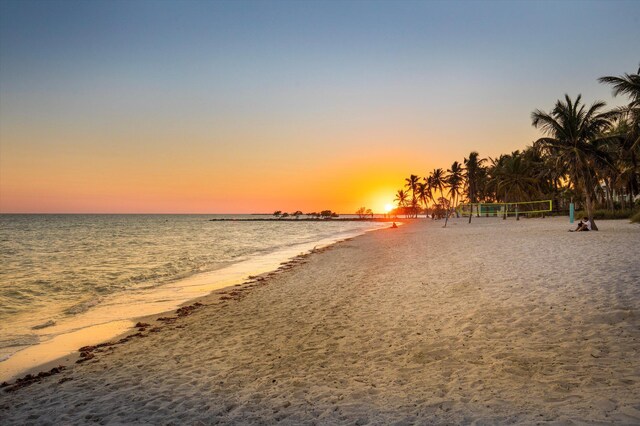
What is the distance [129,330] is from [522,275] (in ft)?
33.0

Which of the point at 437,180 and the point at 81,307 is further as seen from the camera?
the point at 437,180

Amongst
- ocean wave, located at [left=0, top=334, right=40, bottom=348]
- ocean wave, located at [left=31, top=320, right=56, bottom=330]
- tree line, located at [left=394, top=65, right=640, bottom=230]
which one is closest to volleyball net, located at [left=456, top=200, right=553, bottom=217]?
tree line, located at [left=394, top=65, right=640, bottom=230]

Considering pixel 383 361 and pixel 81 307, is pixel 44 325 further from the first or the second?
pixel 383 361

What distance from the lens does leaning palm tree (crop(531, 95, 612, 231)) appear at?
82.0 feet

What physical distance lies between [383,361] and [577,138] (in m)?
25.8

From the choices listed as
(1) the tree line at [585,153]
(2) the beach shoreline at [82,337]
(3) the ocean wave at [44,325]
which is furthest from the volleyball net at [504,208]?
(3) the ocean wave at [44,325]

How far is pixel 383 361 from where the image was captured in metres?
5.88

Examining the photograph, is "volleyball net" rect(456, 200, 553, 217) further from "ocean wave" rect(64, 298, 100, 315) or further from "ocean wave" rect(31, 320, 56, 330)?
"ocean wave" rect(31, 320, 56, 330)

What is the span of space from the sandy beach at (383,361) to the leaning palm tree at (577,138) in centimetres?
1698

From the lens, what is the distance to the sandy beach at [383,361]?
4.42 metres

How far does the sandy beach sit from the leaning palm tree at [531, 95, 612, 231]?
17.0 metres

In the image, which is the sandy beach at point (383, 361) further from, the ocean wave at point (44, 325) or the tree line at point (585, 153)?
the tree line at point (585, 153)

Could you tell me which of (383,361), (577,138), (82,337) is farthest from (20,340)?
(577,138)

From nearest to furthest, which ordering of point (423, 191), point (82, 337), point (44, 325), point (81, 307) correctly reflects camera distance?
1. point (82, 337)
2. point (44, 325)
3. point (81, 307)
4. point (423, 191)
